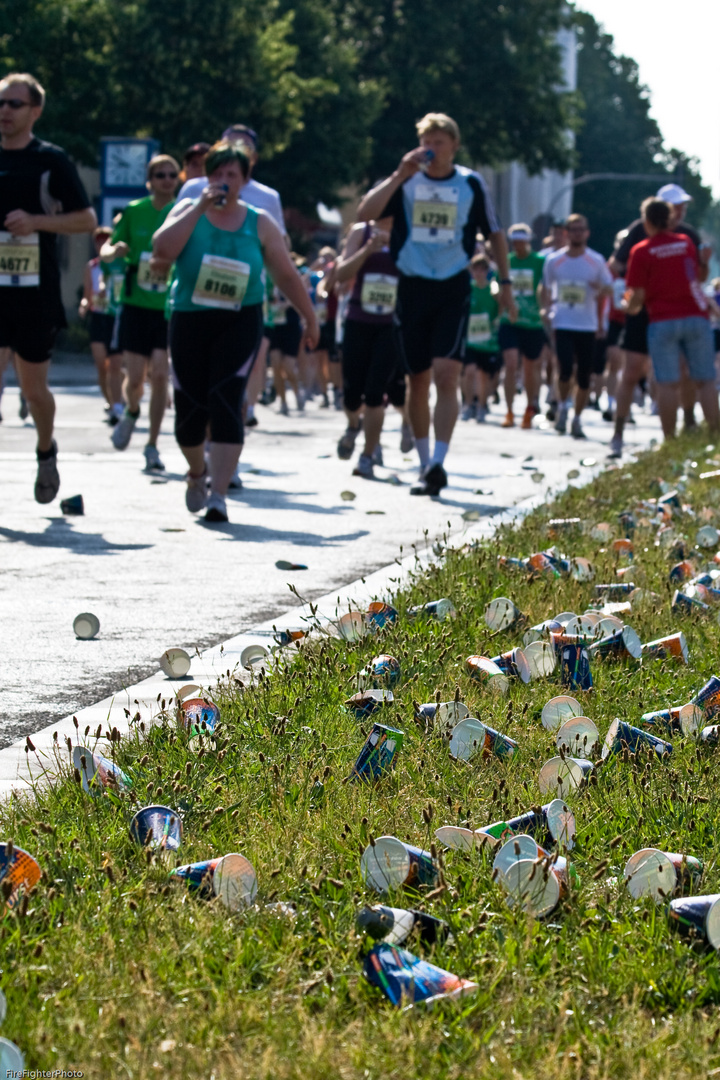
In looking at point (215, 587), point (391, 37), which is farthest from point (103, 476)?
point (391, 37)

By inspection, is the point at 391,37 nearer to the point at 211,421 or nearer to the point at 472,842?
the point at 211,421

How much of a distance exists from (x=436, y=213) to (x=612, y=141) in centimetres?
8552

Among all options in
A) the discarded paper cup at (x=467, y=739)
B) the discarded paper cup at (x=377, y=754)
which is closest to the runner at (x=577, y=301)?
the discarded paper cup at (x=467, y=739)

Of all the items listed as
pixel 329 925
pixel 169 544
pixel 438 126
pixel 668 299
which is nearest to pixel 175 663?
pixel 329 925

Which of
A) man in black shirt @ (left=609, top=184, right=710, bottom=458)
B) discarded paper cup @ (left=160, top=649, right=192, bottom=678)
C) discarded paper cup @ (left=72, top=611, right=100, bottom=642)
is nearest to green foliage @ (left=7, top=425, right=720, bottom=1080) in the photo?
discarded paper cup @ (left=160, top=649, right=192, bottom=678)

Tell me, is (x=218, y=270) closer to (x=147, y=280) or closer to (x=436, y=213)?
(x=436, y=213)

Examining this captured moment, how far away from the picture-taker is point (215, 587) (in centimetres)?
602

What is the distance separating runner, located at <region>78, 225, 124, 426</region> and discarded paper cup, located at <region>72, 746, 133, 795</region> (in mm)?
10753

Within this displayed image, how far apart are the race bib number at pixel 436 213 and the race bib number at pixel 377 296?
59.3 inches

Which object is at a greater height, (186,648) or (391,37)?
(391,37)

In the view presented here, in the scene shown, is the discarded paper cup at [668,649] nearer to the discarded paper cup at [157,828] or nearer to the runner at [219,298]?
the discarded paper cup at [157,828]

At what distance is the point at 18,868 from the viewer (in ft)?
7.95

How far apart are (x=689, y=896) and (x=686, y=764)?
0.82 m

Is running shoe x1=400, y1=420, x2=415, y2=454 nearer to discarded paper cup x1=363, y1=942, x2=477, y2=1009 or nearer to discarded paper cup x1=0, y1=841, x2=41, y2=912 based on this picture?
discarded paper cup x1=0, y1=841, x2=41, y2=912
